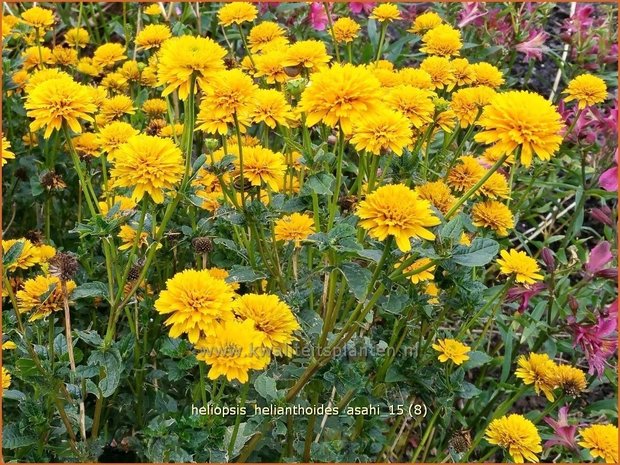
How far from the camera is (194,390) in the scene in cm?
123

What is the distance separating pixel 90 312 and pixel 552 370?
1057 mm

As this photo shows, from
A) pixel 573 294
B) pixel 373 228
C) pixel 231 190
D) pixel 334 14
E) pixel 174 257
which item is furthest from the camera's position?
pixel 334 14

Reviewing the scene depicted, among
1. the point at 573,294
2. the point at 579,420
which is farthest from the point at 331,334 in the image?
the point at 579,420

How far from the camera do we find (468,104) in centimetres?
134

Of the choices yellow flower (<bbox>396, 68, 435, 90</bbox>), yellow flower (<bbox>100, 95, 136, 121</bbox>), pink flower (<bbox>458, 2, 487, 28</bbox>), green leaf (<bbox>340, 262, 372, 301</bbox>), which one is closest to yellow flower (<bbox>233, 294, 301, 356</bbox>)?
green leaf (<bbox>340, 262, 372, 301</bbox>)

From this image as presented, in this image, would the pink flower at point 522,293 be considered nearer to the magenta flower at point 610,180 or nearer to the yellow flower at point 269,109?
the magenta flower at point 610,180

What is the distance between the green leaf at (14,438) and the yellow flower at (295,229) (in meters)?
0.59

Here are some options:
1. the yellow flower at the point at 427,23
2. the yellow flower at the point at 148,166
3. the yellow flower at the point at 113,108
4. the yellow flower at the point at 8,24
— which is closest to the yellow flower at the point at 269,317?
the yellow flower at the point at 148,166

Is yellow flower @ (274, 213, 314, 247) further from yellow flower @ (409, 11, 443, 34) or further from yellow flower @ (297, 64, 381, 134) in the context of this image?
yellow flower @ (409, 11, 443, 34)

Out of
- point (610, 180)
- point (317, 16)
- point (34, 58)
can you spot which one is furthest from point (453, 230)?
point (34, 58)

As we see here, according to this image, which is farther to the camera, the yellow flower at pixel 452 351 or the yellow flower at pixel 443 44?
the yellow flower at pixel 443 44

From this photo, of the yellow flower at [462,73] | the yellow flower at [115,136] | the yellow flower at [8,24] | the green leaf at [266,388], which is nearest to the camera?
the green leaf at [266,388]

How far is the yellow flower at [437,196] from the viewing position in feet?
4.19

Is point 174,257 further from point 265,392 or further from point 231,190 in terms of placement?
point 265,392
